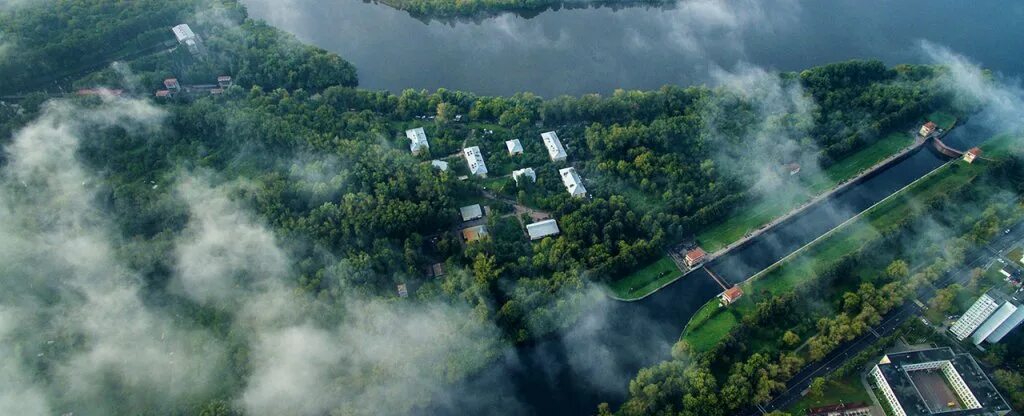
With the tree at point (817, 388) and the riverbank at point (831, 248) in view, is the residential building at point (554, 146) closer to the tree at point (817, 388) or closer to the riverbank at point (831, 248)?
the riverbank at point (831, 248)

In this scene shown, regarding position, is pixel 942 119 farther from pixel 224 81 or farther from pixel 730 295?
pixel 224 81

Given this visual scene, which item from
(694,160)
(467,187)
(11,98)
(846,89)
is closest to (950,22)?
(846,89)

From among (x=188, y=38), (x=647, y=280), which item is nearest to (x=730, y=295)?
(x=647, y=280)

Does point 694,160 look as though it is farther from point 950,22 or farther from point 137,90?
point 137,90

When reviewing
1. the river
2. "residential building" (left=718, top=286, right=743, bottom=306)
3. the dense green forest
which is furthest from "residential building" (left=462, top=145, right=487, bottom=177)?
"residential building" (left=718, top=286, right=743, bottom=306)

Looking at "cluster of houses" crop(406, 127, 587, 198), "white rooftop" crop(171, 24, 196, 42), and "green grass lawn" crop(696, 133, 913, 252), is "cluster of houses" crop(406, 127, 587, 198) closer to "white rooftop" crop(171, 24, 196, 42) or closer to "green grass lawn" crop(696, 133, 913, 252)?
"green grass lawn" crop(696, 133, 913, 252)

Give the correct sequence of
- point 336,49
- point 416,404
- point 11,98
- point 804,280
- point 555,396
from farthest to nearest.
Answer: point 336,49, point 11,98, point 804,280, point 555,396, point 416,404
